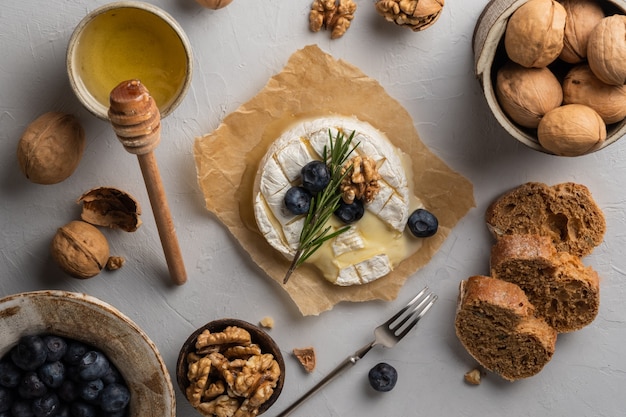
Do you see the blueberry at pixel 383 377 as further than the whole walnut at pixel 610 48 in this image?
Yes

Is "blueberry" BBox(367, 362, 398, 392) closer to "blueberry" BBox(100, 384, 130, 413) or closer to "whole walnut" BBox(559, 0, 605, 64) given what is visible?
"blueberry" BBox(100, 384, 130, 413)

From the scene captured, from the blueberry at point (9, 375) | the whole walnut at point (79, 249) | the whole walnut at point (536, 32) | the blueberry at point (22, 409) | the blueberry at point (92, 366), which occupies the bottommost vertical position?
the blueberry at point (22, 409)

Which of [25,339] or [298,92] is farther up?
[298,92]

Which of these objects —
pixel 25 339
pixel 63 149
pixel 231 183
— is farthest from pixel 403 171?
pixel 25 339

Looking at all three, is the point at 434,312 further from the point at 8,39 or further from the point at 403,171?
the point at 8,39

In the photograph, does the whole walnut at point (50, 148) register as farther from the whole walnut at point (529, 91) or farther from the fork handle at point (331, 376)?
the whole walnut at point (529, 91)

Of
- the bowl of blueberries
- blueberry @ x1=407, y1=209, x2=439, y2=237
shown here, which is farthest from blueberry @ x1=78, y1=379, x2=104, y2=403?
blueberry @ x1=407, y1=209, x2=439, y2=237

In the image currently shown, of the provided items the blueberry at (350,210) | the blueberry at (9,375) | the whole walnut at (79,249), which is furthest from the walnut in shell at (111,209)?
the blueberry at (350,210)
